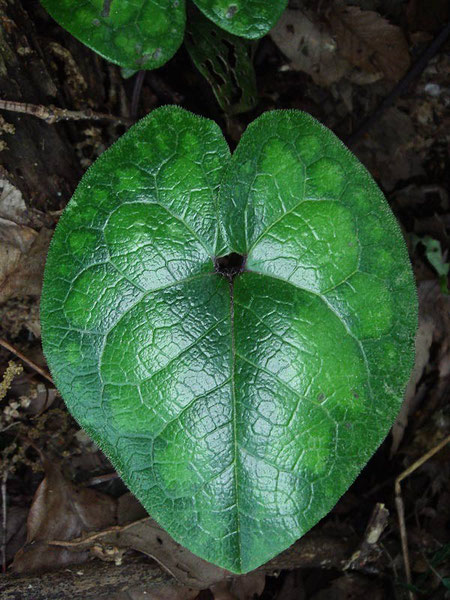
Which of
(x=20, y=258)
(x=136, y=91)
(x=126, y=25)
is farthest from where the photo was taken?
(x=136, y=91)

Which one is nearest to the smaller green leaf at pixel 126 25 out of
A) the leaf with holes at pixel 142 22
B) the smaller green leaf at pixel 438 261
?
the leaf with holes at pixel 142 22

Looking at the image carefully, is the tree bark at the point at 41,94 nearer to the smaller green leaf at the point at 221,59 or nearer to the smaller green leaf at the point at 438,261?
the smaller green leaf at the point at 221,59

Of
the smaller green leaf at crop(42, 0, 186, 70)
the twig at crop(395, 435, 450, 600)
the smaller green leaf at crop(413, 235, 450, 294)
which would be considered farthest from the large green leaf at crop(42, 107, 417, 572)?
the smaller green leaf at crop(413, 235, 450, 294)

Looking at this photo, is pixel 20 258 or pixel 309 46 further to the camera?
pixel 309 46

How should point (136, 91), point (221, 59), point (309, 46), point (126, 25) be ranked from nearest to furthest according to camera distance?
point (126, 25), point (221, 59), point (136, 91), point (309, 46)

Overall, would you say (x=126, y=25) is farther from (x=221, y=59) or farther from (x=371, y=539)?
(x=371, y=539)

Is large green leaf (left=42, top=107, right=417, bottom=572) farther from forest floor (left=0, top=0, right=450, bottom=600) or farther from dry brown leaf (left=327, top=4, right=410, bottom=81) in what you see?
dry brown leaf (left=327, top=4, right=410, bottom=81)

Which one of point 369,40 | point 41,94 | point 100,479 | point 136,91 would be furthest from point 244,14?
point 100,479
